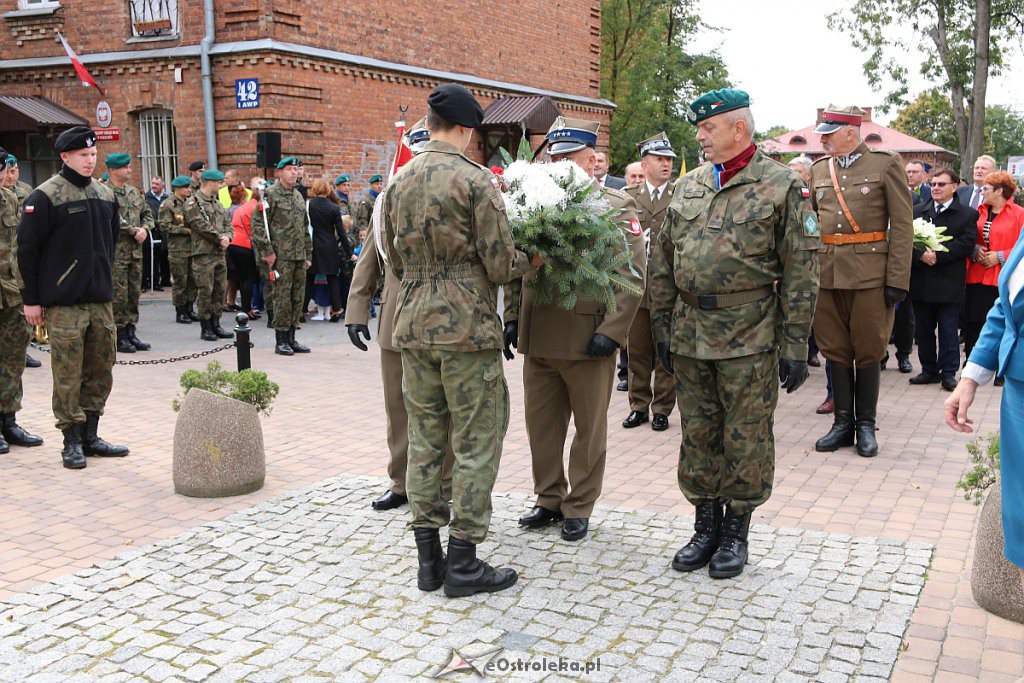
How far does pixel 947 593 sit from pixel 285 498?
3.78 m

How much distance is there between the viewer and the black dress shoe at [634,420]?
321 inches

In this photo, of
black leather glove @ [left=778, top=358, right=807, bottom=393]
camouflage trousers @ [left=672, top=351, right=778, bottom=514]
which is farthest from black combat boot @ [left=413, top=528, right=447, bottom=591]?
black leather glove @ [left=778, top=358, right=807, bottom=393]

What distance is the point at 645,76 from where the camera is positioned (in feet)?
112

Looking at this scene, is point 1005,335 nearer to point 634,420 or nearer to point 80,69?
point 634,420

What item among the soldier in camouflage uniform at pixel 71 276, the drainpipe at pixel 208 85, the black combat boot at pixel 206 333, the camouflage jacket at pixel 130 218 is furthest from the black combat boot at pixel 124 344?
the drainpipe at pixel 208 85

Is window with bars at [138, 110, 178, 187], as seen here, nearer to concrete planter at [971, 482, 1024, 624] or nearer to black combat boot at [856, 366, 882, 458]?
black combat boot at [856, 366, 882, 458]

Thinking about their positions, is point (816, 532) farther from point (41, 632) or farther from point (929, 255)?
point (929, 255)

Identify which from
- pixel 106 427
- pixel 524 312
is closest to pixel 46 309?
pixel 106 427

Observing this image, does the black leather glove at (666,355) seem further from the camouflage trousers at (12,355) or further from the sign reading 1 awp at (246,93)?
the sign reading 1 awp at (246,93)

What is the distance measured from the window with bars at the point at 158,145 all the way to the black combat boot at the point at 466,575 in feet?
51.3

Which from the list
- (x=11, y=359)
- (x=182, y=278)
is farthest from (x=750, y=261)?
(x=182, y=278)

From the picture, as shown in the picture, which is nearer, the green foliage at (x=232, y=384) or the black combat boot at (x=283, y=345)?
the green foliage at (x=232, y=384)

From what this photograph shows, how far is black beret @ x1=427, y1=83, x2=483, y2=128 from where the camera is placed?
14.7 feet

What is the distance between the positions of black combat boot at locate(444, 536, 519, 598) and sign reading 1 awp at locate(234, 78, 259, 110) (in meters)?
13.7
